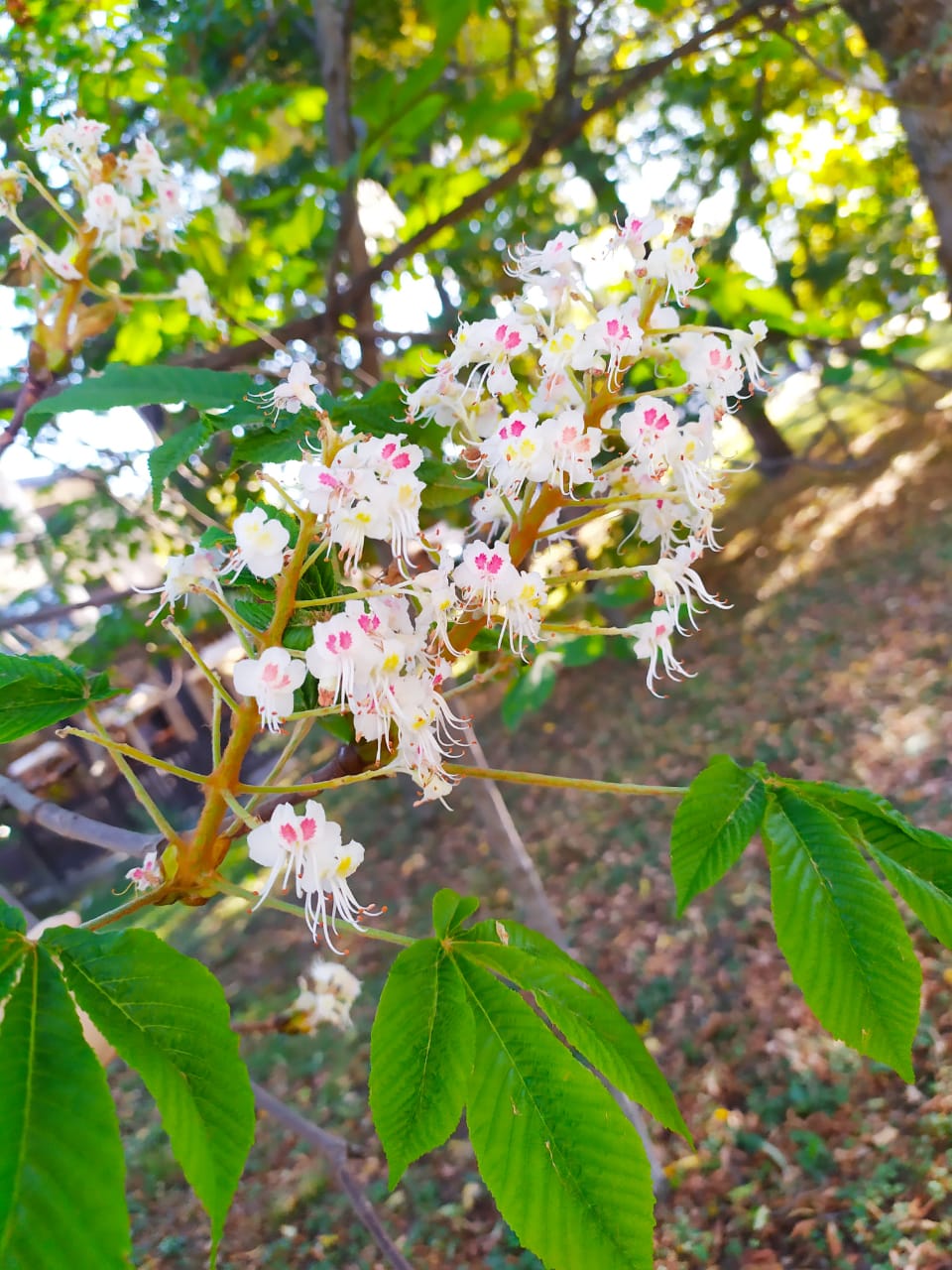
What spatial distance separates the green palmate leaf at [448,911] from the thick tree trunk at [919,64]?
2.74 meters

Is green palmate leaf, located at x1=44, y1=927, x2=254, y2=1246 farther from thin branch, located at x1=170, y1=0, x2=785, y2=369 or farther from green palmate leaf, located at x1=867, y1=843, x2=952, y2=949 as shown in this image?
thin branch, located at x1=170, y1=0, x2=785, y2=369

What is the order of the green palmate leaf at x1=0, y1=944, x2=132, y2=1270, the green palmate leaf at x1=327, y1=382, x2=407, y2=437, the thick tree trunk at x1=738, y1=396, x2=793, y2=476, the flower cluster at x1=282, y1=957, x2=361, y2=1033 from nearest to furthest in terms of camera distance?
1. the green palmate leaf at x1=0, y1=944, x2=132, y2=1270
2. the green palmate leaf at x1=327, y1=382, x2=407, y2=437
3. the flower cluster at x1=282, y1=957, x2=361, y2=1033
4. the thick tree trunk at x1=738, y1=396, x2=793, y2=476

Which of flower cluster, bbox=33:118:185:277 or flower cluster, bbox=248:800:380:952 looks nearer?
flower cluster, bbox=248:800:380:952

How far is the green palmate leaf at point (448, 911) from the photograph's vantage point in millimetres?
803

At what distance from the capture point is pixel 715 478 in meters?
0.87

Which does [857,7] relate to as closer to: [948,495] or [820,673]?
[820,673]

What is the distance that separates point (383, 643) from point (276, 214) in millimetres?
3423

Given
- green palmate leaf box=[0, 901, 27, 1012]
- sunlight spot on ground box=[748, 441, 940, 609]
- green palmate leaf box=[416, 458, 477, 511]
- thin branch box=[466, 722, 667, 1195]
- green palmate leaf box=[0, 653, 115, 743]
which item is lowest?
sunlight spot on ground box=[748, 441, 940, 609]

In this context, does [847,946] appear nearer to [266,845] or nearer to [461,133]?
[266,845]

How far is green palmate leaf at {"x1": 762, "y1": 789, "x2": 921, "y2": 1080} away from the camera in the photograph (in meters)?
0.73

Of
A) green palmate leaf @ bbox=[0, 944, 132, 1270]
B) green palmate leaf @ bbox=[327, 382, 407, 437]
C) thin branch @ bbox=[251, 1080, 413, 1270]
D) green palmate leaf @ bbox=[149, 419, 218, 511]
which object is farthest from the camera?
thin branch @ bbox=[251, 1080, 413, 1270]

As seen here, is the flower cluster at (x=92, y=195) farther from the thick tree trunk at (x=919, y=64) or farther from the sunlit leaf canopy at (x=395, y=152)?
the thick tree trunk at (x=919, y=64)

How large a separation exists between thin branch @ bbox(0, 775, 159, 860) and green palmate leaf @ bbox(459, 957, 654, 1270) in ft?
1.34

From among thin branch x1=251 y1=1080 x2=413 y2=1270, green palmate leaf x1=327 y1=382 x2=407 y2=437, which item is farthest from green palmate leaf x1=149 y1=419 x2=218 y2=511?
thin branch x1=251 y1=1080 x2=413 y2=1270
